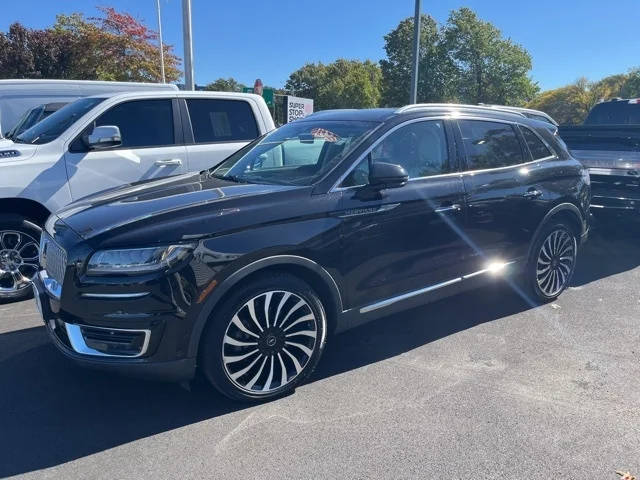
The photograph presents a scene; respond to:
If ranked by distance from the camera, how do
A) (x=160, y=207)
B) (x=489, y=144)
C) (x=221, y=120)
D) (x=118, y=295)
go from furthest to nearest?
(x=221, y=120), (x=489, y=144), (x=160, y=207), (x=118, y=295)

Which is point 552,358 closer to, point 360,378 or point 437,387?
point 437,387

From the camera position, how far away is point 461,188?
3.98 m

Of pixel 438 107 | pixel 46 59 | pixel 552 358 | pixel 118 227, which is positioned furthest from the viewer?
pixel 46 59

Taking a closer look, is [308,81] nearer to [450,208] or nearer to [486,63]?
[486,63]

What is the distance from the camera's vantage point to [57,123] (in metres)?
5.19

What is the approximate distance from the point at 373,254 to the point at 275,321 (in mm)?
815

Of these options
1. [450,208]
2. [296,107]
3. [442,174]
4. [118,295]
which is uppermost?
[296,107]

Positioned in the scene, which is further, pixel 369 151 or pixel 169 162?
pixel 169 162

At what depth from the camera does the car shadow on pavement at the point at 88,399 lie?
2.78 meters

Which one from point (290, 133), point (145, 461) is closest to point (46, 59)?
point (290, 133)

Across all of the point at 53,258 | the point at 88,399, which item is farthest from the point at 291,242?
the point at 88,399

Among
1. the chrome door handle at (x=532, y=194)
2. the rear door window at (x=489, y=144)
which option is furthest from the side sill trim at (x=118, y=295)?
the chrome door handle at (x=532, y=194)

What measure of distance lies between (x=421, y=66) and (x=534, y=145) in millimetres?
34442

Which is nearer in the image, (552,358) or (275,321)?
(275,321)
